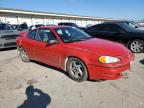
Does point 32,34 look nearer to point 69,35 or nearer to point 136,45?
point 69,35

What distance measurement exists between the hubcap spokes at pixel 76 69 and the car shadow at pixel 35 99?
3.48 ft

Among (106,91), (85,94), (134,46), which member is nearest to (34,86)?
(85,94)

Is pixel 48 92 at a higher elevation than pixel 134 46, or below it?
below

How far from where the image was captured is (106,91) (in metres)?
4.12

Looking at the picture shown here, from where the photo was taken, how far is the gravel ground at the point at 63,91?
3609 mm

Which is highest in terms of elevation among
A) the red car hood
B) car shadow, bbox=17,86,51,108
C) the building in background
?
the building in background

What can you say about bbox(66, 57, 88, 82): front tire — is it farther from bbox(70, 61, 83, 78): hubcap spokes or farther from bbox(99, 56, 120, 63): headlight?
bbox(99, 56, 120, 63): headlight

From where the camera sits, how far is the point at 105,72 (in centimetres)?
412

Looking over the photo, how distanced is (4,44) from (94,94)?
23.6 feet

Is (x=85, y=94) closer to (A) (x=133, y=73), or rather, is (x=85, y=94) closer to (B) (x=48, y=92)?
(B) (x=48, y=92)

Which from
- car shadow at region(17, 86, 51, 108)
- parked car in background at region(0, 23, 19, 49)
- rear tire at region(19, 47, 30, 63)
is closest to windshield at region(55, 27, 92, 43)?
car shadow at region(17, 86, 51, 108)

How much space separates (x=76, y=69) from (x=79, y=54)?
47cm

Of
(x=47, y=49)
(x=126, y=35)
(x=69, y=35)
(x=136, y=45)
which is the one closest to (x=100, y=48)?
(x=69, y=35)

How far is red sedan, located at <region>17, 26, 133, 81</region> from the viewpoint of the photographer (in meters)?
4.18
